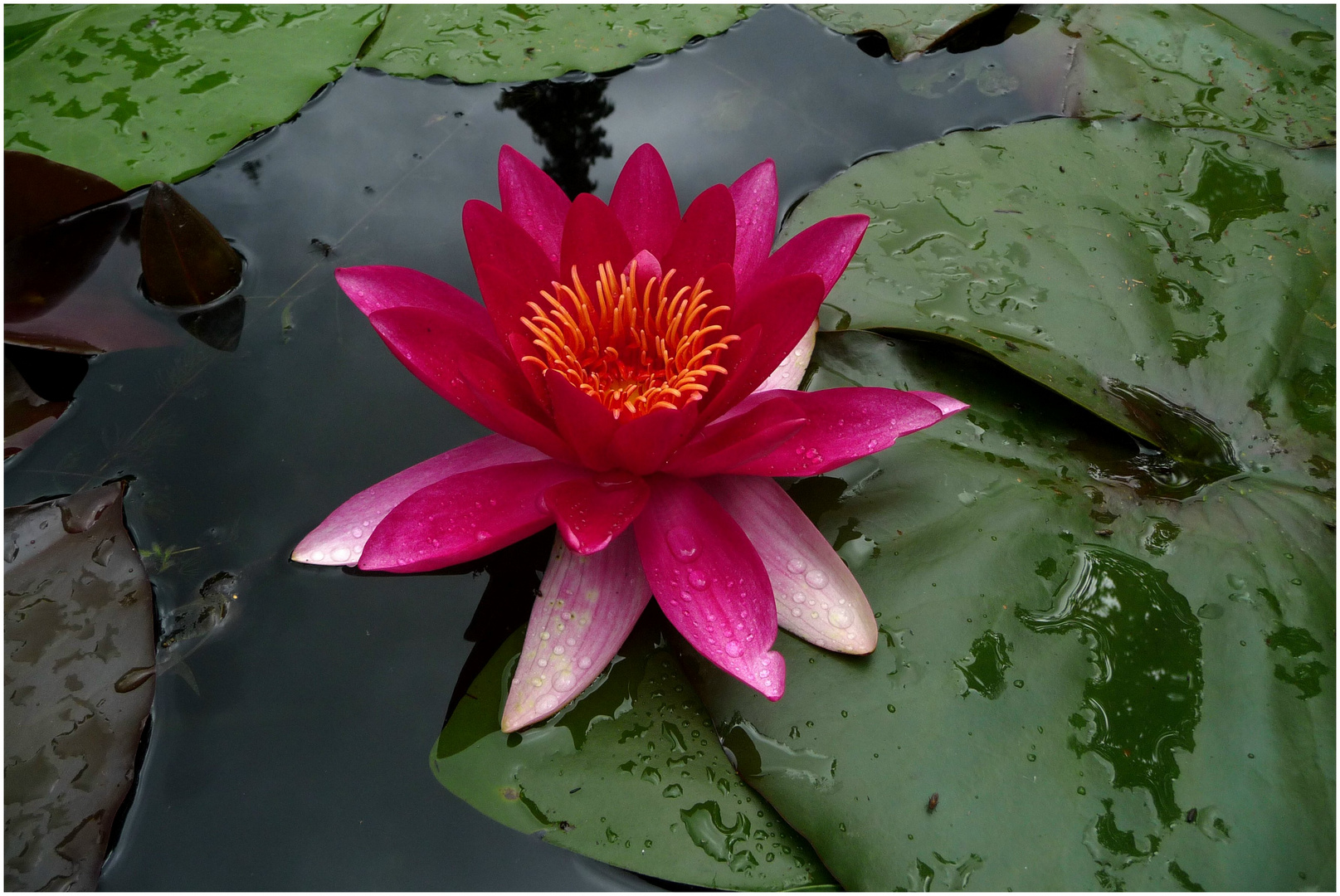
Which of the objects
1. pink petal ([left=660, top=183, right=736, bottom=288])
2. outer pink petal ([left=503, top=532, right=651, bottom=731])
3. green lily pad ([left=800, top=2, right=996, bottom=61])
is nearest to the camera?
outer pink petal ([left=503, top=532, right=651, bottom=731])

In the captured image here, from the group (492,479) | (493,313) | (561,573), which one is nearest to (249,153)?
(493,313)

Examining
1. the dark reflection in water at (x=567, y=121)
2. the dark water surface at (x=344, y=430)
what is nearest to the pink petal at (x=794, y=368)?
the dark water surface at (x=344, y=430)

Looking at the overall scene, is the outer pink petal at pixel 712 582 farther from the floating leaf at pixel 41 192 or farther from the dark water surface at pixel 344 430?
the floating leaf at pixel 41 192

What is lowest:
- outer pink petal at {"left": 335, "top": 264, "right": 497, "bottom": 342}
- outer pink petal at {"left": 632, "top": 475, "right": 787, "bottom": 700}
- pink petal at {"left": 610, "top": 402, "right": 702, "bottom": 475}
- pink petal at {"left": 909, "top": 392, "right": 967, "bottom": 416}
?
outer pink petal at {"left": 632, "top": 475, "right": 787, "bottom": 700}

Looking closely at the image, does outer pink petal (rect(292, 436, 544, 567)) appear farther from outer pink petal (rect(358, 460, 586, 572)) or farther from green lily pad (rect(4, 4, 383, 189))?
green lily pad (rect(4, 4, 383, 189))

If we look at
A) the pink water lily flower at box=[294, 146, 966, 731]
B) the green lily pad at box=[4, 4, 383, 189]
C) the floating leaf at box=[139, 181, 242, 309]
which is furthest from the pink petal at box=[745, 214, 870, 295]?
the green lily pad at box=[4, 4, 383, 189]

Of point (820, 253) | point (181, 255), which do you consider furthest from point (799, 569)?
point (181, 255)

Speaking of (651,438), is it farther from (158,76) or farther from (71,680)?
(158,76)
